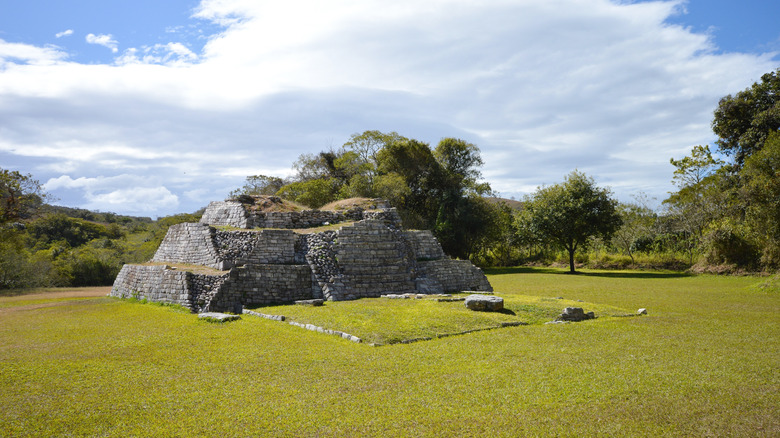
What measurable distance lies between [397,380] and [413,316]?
4.73 meters

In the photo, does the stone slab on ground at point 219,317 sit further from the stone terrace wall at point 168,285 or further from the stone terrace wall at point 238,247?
the stone terrace wall at point 238,247

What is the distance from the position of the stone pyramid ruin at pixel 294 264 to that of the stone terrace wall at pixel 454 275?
A: 43mm

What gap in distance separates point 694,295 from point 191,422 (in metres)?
18.5

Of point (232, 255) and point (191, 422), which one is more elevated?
point (232, 255)

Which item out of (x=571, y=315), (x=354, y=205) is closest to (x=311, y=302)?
(x=354, y=205)

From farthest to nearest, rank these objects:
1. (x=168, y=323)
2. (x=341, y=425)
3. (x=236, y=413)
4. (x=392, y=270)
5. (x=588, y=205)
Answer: (x=588, y=205), (x=392, y=270), (x=168, y=323), (x=236, y=413), (x=341, y=425)

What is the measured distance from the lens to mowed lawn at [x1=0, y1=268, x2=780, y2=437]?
502 centimetres

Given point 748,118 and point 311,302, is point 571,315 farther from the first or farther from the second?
point 748,118

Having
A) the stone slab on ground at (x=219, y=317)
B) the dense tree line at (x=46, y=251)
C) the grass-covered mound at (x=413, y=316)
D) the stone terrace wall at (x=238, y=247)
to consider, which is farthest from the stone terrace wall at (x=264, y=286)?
the dense tree line at (x=46, y=251)

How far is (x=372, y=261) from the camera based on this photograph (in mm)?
15953

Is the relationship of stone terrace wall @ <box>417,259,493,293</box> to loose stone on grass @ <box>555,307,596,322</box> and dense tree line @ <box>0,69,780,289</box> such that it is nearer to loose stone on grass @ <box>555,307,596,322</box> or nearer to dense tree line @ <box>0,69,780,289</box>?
loose stone on grass @ <box>555,307,596,322</box>

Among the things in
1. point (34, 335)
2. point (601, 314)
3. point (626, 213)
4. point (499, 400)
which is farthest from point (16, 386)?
point (626, 213)

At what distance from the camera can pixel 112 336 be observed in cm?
1027

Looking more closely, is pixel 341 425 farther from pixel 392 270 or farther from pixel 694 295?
pixel 694 295
